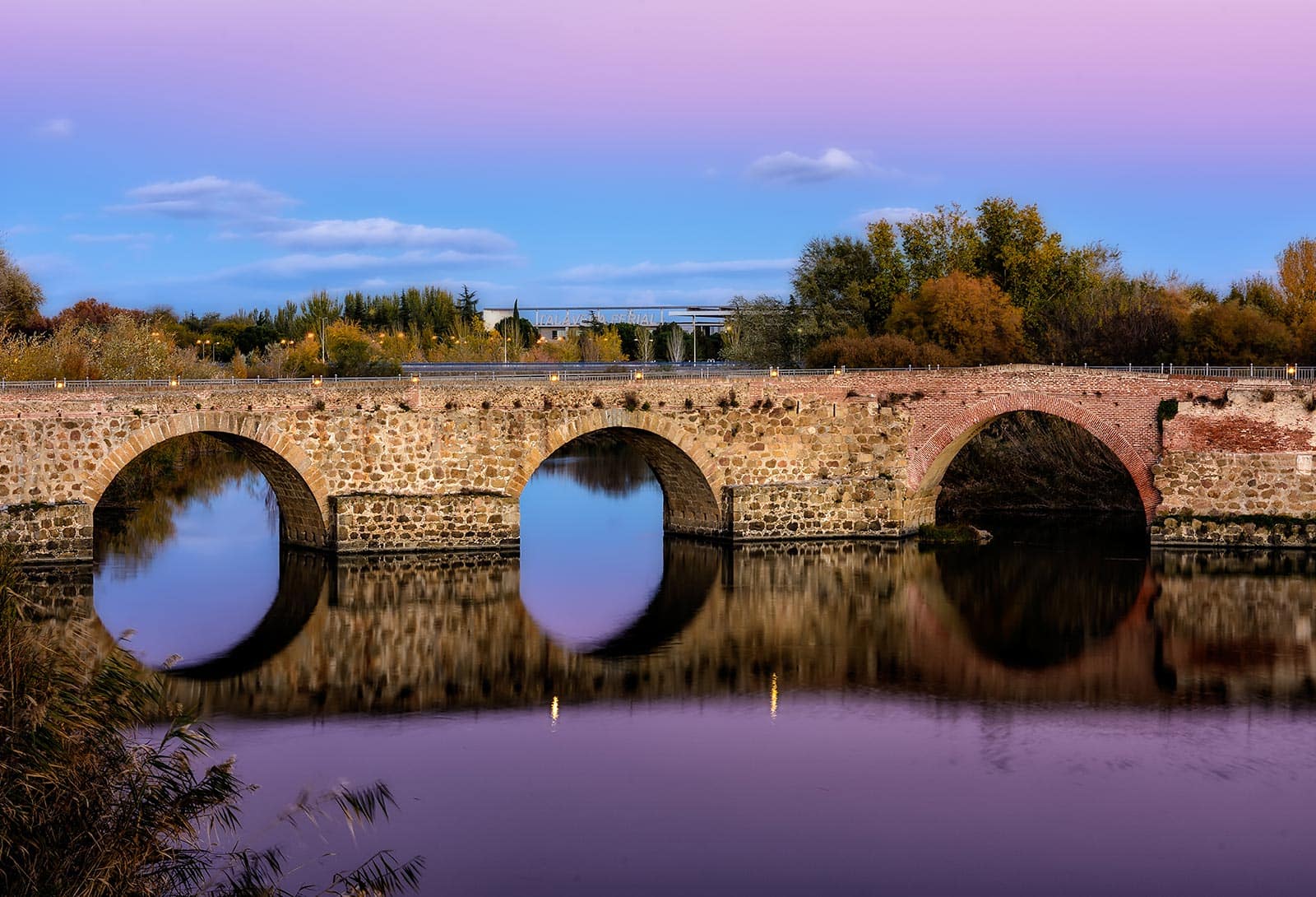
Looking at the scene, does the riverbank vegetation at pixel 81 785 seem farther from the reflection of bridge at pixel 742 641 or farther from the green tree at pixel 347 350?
the green tree at pixel 347 350

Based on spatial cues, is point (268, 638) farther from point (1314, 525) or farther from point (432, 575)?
point (1314, 525)

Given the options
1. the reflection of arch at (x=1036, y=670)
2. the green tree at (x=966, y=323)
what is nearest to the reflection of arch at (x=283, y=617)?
the reflection of arch at (x=1036, y=670)

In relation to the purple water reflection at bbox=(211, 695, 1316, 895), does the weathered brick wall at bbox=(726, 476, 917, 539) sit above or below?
above

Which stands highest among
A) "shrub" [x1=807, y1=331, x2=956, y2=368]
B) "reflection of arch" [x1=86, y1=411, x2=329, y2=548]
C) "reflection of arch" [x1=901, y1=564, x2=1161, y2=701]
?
"shrub" [x1=807, y1=331, x2=956, y2=368]

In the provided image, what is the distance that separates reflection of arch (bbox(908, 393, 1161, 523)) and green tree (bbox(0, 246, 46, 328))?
116ft

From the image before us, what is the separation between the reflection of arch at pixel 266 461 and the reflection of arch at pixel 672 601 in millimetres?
7371

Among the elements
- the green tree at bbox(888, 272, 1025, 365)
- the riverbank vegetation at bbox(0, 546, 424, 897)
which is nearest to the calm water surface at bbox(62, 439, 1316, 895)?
the riverbank vegetation at bbox(0, 546, 424, 897)

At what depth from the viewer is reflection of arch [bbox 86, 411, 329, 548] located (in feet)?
91.5

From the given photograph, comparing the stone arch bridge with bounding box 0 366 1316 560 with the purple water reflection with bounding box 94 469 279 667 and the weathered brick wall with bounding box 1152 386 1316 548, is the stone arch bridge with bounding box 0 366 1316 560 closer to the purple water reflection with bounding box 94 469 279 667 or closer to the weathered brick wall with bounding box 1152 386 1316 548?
the weathered brick wall with bounding box 1152 386 1316 548

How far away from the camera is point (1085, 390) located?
3212 cm

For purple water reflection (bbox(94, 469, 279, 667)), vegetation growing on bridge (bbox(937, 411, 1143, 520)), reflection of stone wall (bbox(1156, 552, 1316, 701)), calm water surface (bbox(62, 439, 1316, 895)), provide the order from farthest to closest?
1. vegetation growing on bridge (bbox(937, 411, 1143, 520))
2. purple water reflection (bbox(94, 469, 279, 667))
3. reflection of stone wall (bbox(1156, 552, 1316, 701))
4. calm water surface (bbox(62, 439, 1316, 895))

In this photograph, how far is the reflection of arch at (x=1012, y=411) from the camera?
105ft

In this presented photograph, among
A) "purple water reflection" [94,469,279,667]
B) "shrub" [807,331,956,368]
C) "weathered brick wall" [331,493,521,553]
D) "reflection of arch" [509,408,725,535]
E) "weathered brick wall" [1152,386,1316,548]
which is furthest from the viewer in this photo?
"shrub" [807,331,956,368]

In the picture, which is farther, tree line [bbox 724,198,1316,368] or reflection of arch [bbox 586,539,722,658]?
tree line [bbox 724,198,1316,368]
